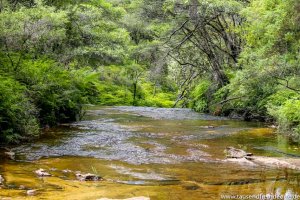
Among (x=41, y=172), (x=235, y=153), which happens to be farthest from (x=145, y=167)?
(x=235, y=153)

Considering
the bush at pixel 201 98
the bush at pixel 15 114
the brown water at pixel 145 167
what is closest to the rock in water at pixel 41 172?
the brown water at pixel 145 167

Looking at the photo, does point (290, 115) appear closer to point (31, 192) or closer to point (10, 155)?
point (10, 155)

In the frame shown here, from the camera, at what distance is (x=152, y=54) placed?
2497 cm

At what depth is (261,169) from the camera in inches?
313

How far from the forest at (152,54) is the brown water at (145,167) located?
1.39 metres

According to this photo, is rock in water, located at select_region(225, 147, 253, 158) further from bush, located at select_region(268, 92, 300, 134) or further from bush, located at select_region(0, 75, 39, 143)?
bush, located at select_region(0, 75, 39, 143)

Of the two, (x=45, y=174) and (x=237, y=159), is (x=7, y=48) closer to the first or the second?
(x=45, y=174)

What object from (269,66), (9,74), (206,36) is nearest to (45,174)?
(9,74)

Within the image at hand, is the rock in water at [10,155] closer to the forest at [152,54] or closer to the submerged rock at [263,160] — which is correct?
the forest at [152,54]

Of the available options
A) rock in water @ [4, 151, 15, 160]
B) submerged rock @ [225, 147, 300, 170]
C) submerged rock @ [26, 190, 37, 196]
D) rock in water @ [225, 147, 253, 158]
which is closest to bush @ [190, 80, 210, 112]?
rock in water @ [225, 147, 253, 158]

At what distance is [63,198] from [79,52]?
12.7 m

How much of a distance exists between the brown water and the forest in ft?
4.57

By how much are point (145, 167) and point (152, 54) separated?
17445 millimetres

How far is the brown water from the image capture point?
6098 millimetres
